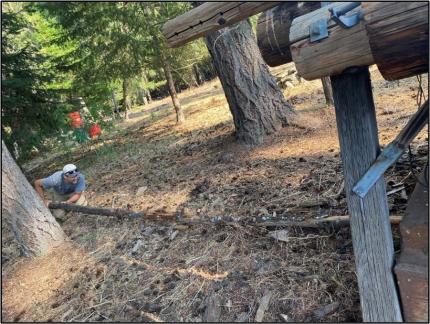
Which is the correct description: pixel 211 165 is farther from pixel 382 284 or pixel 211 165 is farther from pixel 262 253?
pixel 382 284

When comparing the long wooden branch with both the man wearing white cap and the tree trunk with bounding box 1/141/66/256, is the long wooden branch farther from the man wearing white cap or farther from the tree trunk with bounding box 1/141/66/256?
the tree trunk with bounding box 1/141/66/256

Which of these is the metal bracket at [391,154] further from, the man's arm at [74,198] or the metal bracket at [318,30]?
the man's arm at [74,198]

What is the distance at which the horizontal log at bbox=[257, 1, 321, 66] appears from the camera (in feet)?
6.76

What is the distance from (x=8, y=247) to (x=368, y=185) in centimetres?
527

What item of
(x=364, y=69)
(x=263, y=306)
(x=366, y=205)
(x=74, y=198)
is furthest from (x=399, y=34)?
(x=74, y=198)

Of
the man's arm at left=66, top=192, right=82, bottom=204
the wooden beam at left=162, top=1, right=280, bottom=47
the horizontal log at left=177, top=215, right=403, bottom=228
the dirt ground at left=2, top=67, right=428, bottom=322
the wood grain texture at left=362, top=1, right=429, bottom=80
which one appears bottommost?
the dirt ground at left=2, top=67, right=428, bottom=322

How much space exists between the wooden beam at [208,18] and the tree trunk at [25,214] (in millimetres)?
3163

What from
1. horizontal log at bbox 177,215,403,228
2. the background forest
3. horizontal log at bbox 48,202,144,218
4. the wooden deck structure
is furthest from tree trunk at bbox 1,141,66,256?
the background forest

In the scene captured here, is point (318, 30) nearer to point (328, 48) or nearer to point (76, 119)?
point (328, 48)

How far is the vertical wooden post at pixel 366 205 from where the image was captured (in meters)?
2.10

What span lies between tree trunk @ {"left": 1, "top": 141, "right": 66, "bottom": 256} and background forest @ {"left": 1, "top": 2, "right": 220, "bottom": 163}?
4.69m

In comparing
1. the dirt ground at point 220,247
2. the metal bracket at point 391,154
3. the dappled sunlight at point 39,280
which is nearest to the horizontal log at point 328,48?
the metal bracket at point 391,154

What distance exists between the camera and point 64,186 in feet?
19.8

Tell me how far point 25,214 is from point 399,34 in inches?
176
